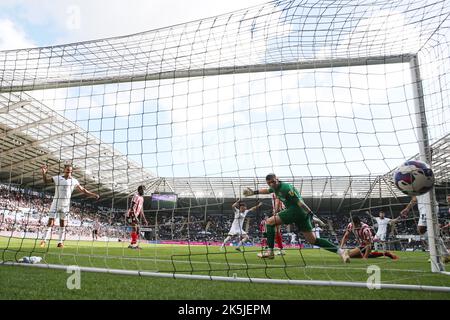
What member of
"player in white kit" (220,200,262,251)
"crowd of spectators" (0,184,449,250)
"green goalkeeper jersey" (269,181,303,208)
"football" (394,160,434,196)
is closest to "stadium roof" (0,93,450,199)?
"player in white kit" (220,200,262,251)

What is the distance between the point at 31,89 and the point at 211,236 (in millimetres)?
27674

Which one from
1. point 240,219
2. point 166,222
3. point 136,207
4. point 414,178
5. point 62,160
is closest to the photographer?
point 414,178

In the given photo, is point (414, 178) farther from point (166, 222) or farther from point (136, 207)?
point (166, 222)

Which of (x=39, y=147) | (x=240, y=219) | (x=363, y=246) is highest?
(x=39, y=147)

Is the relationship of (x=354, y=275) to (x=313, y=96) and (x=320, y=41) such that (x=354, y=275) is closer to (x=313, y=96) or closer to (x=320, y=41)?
(x=313, y=96)

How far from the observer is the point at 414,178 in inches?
174

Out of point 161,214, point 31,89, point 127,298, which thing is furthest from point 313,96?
point 161,214

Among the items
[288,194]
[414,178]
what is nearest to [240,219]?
[288,194]

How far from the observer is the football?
439cm

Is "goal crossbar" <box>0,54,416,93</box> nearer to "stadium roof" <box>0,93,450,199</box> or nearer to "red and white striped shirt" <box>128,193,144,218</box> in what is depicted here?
"red and white striped shirt" <box>128,193,144,218</box>

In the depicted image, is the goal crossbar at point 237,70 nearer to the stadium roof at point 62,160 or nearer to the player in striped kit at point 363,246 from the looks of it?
the player in striped kit at point 363,246

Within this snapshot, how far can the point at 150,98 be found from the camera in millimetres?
5684

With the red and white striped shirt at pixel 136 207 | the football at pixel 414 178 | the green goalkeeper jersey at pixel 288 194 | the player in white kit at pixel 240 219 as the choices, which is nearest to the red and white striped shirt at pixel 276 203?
the player in white kit at pixel 240 219
